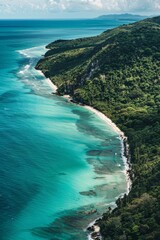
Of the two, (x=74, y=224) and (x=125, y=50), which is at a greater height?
(x=125, y=50)

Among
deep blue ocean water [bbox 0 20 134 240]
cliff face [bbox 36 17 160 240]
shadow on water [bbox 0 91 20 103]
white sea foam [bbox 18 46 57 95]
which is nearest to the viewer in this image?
cliff face [bbox 36 17 160 240]

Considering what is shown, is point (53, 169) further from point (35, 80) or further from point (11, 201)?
point (35, 80)

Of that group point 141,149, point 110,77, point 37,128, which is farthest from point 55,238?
point 110,77

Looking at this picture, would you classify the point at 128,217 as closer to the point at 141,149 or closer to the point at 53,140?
the point at 141,149

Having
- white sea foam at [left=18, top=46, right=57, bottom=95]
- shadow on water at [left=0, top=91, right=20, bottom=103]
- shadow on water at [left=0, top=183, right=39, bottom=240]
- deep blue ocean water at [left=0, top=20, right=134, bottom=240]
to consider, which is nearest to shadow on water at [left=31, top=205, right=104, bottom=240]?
deep blue ocean water at [left=0, top=20, right=134, bottom=240]

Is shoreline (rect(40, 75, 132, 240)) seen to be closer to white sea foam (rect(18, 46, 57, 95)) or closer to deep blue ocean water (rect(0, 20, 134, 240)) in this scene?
deep blue ocean water (rect(0, 20, 134, 240))

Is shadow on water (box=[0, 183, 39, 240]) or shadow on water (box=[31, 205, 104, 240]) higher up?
shadow on water (box=[0, 183, 39, 240])
